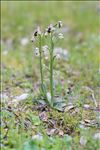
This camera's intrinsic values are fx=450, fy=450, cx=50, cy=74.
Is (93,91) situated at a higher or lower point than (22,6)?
lower

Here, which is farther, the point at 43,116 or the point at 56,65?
the point at 56,65

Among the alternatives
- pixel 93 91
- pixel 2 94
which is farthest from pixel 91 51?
pixel 2 94

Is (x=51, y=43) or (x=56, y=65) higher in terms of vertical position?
(x=51, y=43)

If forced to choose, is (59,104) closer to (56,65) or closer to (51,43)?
(51,43)

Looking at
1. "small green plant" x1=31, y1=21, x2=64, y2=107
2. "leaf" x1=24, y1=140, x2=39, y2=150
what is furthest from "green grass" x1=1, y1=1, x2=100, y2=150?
"small green plant" x1=31, y1=21, x2=64, y2=107

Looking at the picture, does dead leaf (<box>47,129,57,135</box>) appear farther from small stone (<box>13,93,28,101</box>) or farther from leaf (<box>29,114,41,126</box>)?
small stone (<box>13,93,28,101</box>)

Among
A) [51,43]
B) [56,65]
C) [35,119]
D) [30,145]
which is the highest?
[51,43]

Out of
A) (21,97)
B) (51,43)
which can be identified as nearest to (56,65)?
(21,97)

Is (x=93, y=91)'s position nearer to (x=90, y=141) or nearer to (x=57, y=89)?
(x=57, y=89)
